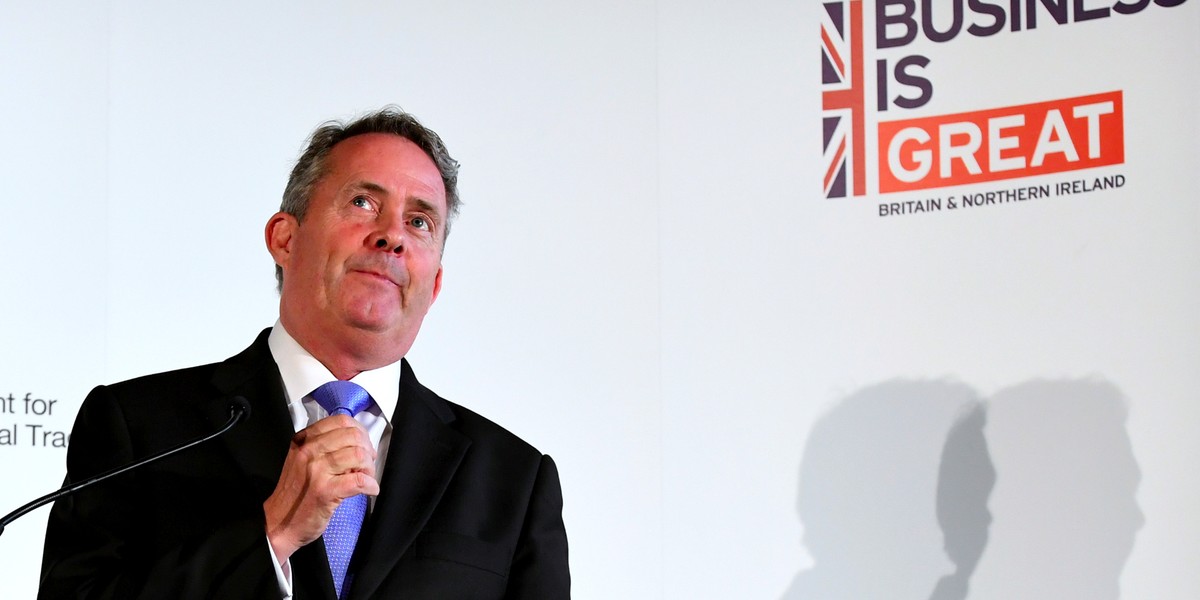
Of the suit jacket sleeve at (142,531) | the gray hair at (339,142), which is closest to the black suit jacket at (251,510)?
the suit jacket sleeve at (142,531)

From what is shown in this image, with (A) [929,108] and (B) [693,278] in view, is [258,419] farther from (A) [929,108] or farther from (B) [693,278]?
(A) [929,108]

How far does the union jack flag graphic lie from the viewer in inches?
152

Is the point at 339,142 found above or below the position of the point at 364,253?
above

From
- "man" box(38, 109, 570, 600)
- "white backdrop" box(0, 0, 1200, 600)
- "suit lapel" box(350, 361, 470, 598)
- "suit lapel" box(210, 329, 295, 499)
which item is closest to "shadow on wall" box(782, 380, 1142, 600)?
"white backdrop" box(0, 0, 1200, 600)

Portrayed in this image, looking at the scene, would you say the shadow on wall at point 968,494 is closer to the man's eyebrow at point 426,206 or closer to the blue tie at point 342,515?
the man's eyebrow at point 426,206

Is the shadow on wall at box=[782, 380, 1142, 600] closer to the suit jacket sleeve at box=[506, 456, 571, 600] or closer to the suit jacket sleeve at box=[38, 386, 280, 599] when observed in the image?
the suit jacket sleeve at box=[506, 456, 571, 600]

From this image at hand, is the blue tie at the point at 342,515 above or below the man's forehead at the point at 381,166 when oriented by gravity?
below

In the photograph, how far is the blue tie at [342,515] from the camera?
75.0 inches

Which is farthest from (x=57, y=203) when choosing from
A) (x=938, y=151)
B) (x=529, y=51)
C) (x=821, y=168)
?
(x=938, y=151)

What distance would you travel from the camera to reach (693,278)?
3916 millimetres

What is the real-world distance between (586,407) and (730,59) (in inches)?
43.5

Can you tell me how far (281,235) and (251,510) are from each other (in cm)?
56

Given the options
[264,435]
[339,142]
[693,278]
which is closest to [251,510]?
[264,435]

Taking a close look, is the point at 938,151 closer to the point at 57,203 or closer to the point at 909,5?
the point at 909,5
